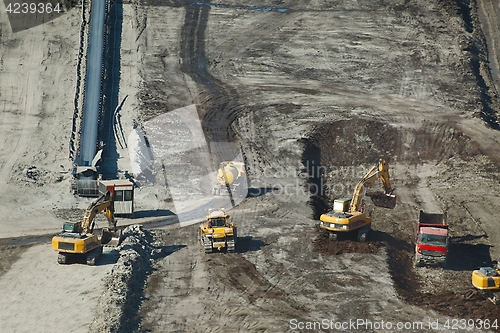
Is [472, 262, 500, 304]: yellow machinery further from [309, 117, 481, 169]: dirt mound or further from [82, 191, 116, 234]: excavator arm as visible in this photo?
[309, 117, 481, 169]: dirt mound

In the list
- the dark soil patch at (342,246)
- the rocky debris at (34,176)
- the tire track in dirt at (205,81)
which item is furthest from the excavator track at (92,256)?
the tire track in dirt at (205,81)

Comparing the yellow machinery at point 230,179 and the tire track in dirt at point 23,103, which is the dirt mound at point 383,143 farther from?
the tire track in dirt at point 23,103

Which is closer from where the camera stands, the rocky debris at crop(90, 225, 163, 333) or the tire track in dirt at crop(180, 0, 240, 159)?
the rocky debris at crop(90, 225, 163, 333)

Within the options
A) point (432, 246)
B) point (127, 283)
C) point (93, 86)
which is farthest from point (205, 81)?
point (127, 283)

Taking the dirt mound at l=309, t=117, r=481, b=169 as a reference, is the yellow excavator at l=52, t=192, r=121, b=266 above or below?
below

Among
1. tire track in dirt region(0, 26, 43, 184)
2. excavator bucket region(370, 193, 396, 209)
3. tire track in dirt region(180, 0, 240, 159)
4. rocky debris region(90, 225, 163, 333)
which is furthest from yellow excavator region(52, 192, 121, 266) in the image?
excavator bucket region(370, 193, 396, 209)

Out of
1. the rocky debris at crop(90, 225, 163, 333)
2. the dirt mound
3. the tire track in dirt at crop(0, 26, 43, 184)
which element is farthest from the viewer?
the dirt mound
